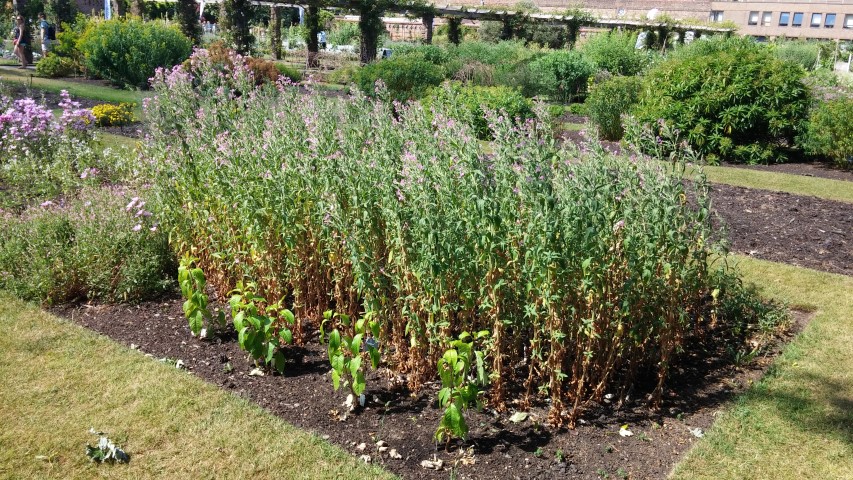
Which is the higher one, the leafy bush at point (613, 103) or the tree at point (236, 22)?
the tree at point (236, 22)

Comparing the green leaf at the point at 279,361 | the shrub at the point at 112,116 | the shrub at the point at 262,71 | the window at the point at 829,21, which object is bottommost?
the green leaf at the point at 279,361

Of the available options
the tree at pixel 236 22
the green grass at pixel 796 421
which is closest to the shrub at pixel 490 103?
the green grass at pixel 796 421

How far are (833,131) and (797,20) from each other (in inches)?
2169

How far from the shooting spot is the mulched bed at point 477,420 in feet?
10.2

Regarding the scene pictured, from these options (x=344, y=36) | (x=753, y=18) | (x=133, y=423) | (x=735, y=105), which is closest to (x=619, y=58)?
(x=735, y=105)

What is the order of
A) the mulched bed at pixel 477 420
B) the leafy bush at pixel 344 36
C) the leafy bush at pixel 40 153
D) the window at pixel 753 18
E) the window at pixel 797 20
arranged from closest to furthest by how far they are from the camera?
the mulched bed at pixel 477 420 < the leafy bush at pixel 40 153 < the leafy bush at pixel 344 36 < the window at pixel 797 20 < the window at pixel 753 18

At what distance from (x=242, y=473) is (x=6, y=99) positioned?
763 cm

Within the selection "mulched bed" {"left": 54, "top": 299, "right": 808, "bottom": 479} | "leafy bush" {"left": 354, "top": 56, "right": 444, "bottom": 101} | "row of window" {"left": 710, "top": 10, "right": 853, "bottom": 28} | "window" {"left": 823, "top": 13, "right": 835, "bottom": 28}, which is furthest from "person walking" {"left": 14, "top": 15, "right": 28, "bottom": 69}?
"window" {"left": 823, "top": 13, "right": 835, "bottom": 28}

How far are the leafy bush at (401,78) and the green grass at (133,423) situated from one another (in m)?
10.9

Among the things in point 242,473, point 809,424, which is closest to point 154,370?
point 242,473

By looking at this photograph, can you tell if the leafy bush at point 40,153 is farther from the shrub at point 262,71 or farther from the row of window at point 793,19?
the row of window at point 793,19

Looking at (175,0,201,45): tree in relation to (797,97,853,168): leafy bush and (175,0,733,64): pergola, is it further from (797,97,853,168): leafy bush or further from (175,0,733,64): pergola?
(797,97,853,168): leafy bush

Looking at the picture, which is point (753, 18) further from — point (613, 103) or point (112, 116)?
point (112, 116)

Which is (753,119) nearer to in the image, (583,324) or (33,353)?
(583,324)
